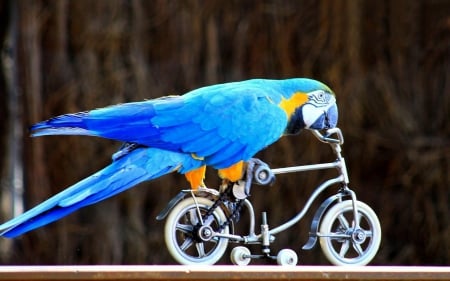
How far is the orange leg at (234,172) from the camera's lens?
1951mm

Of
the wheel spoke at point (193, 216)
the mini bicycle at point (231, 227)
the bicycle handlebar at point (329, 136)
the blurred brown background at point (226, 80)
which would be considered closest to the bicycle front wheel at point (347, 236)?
the mini bicycle at point (231, 227)

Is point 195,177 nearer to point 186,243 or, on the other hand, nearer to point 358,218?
point 186,243

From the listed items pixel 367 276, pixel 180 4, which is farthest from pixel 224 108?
pixel 180 4

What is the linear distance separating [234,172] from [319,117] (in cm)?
20

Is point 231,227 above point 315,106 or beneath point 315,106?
beneath

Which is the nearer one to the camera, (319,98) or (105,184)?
(105,184)

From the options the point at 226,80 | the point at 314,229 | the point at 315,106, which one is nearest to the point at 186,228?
the point at 314,229

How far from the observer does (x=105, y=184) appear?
1801mm

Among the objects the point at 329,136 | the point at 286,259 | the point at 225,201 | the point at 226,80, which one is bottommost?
the point at 286,259

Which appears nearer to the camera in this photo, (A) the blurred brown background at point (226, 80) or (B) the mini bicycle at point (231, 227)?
(B) the mini bicycle at point (231, 227)

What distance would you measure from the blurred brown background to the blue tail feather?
142 centimetres

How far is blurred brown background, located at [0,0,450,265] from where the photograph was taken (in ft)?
10.8

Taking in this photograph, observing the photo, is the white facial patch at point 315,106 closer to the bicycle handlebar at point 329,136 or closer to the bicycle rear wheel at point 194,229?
→ the bicycle handlebar at point 329,136

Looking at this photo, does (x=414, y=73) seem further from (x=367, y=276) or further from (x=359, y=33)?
(x=367, y=276)
